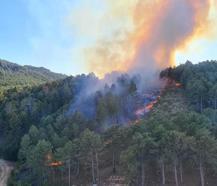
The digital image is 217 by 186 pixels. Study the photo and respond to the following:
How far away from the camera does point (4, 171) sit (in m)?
105

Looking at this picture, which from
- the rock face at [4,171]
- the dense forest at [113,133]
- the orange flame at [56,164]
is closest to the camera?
the dense forest at [113,133]

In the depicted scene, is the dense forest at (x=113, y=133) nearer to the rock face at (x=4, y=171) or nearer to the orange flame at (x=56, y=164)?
the orange flame at (x=56, y=164)

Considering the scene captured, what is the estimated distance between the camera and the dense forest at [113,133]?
234 ft

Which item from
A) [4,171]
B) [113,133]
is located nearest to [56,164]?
[113,133]

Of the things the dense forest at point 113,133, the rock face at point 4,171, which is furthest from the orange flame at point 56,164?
the rock face at point 4,171

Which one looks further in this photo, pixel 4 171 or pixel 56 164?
pixel 4 171

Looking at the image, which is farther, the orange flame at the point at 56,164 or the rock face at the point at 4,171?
the rock face at the point at 4,171

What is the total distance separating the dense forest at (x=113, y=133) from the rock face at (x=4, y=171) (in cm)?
289

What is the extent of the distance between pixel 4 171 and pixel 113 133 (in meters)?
34.7

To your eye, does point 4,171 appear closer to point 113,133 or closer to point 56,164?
point 56,164

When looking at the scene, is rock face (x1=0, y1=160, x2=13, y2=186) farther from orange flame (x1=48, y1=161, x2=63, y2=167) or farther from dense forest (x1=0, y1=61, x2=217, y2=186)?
orange flame (x1=48, y1=161, x2=63, y2=167)

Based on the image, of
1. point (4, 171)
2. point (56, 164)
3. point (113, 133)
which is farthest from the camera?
point (4, 171)

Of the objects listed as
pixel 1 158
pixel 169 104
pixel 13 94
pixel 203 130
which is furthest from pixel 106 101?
pixel 13 94

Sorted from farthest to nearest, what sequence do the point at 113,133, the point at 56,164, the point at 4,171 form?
the point at 4,171 < the point at 113,133 < the point at 56,164
